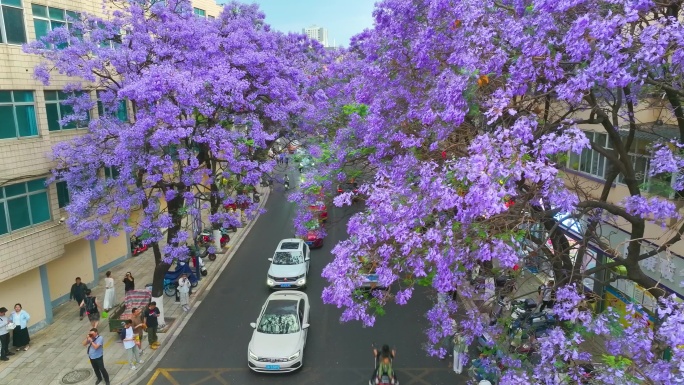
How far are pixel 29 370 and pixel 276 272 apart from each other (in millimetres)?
8126

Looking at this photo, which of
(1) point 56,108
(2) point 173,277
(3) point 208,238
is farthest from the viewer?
(3) point 208,238

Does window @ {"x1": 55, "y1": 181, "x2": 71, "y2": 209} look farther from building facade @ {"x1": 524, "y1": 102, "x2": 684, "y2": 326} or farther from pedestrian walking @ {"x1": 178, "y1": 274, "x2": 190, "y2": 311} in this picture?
building facade @ {"x1": 524, "y1": 102, "x2": 684, "y2": 326}

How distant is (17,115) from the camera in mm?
14062

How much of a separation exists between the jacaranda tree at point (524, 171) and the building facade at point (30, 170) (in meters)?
10.1

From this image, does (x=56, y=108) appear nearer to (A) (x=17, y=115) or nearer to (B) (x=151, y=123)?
(A) (x=17, y=115)

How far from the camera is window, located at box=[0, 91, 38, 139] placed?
13617 millimetres

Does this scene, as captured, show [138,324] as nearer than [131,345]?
No

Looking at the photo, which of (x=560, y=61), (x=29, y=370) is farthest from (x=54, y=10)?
(x=560, y=61)

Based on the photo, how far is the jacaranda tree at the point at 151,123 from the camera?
13258 millimetres

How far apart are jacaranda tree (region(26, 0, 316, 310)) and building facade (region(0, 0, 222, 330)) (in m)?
0.66

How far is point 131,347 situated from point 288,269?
6.88 m

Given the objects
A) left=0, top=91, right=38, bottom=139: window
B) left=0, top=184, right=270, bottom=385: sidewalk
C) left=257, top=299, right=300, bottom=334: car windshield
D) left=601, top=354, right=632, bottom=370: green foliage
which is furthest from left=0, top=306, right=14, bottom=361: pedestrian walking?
left=601, top=354, right=632, bottom=370: green foliage

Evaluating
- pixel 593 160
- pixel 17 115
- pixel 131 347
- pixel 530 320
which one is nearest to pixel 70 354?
pixel 131 347

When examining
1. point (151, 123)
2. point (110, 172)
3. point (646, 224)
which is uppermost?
point (151, 123)
